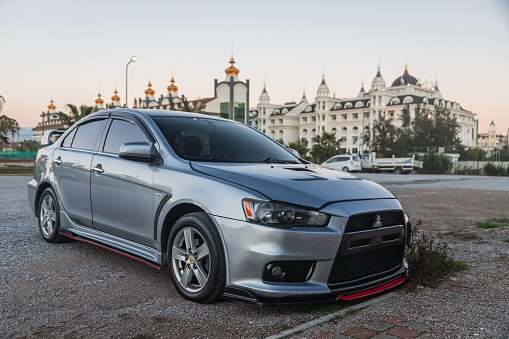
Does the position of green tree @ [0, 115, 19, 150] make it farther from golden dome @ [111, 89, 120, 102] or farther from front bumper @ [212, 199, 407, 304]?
golden dome @ [111, 89, 120, 102]

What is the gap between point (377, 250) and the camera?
137 inches

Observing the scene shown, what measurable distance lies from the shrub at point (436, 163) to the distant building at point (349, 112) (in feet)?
207

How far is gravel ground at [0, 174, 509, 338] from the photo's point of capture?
2.95 meters

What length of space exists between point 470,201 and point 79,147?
10.1m

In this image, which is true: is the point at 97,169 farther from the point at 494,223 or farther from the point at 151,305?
the point at 494,223

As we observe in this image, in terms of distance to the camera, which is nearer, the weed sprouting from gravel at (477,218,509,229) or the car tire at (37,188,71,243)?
the car tire at (37,188,71,243)

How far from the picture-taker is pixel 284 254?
10.1 ft

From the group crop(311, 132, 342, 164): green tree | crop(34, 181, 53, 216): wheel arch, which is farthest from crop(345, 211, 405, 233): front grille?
crop(311, 132, 342, 164): green tree

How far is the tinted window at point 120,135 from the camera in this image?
4.49 meters

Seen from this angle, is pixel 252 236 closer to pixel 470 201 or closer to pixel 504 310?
pixel 504 310

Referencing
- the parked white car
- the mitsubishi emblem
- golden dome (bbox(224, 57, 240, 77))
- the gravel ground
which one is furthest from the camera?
golden dome (bbox(224, 57, 240, 77))

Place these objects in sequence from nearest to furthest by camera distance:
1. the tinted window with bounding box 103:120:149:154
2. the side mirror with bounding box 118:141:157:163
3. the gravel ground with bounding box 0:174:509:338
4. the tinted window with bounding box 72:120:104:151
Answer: the gravel ground with bounding box 0:174:509:338, the side mirror with bounding box 118:141:157:163, the tinted window with bounding box 103:120:149:154, the tinted window with bounding box 72:120:104:151

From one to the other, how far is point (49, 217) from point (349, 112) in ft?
365

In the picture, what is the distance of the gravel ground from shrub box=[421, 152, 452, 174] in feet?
123
